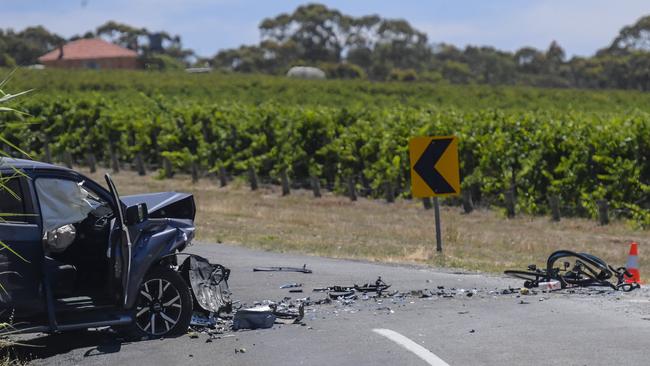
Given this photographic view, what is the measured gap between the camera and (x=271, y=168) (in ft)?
117

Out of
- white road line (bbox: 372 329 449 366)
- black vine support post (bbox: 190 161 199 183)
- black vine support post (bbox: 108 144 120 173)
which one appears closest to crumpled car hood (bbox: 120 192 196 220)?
white road line (bbox: 372 329 449 366)

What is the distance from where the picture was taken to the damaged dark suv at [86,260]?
8.92 metres

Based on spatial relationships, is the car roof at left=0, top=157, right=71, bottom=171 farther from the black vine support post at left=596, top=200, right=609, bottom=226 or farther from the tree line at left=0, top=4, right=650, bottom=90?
the tree line at left=0, top=4, right=650, bottom=90

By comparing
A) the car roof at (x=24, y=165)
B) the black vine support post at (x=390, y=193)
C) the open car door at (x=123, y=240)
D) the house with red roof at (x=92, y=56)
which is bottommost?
the black vine support post at (x=390, y=193)

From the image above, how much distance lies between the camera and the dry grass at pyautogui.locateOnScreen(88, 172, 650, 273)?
59.5 feet

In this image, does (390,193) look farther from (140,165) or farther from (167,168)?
(140,165)

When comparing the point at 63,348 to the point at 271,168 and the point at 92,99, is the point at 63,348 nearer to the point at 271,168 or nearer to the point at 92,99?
the point at 271,168

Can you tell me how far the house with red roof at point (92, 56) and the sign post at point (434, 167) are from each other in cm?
8560

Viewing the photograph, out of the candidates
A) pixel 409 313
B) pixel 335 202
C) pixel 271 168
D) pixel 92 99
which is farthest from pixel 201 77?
pixel 409 313

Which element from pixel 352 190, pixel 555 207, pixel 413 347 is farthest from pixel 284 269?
pixel 352 190

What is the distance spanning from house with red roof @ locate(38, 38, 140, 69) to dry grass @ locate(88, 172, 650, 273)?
7137 cm

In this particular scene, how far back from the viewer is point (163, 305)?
9852 millimetres

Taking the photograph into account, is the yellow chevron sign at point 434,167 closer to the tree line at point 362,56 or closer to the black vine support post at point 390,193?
the black vine support post at point 390,193

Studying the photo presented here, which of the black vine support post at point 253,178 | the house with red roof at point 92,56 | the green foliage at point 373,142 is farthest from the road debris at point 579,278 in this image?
the house with red roof at point 92,56
